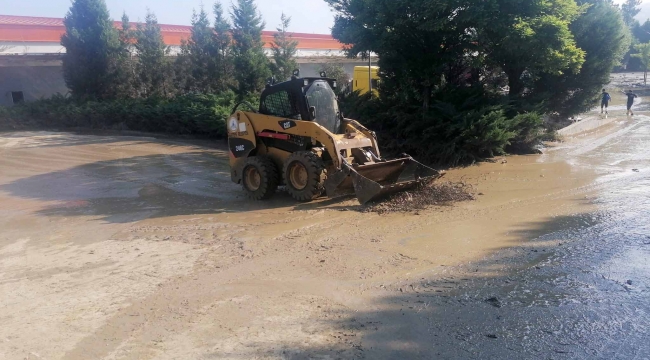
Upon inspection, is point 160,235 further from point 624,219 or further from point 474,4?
point 474,4

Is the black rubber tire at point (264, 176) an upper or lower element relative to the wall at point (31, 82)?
lower

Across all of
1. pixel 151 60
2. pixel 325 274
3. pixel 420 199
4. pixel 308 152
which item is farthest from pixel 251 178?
pixel 151 60

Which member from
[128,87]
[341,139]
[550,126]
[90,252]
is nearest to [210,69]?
[128,87]

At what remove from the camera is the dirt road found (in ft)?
16.8

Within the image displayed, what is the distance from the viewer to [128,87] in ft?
86.7

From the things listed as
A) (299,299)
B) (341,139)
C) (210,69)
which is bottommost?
(299,299)

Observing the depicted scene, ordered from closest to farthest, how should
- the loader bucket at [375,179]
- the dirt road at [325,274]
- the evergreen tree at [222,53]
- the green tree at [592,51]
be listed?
the dirt road at [325,274], the loader bucket at [375,179], the green tree at [592,51], the evergreen tree at [222,53]

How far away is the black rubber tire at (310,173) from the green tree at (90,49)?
1824 centimetres

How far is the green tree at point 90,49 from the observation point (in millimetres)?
25469

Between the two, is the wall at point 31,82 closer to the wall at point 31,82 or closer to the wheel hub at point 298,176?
the wall at point 31,82

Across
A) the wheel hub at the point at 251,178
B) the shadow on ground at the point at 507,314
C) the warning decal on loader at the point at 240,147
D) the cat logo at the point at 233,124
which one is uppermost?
the cat logo at the point at 233,124

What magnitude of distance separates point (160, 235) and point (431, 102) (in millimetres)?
9551

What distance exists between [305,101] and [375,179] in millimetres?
1987

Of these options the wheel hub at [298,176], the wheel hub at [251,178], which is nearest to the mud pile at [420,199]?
the wheel hub at [298,176]
